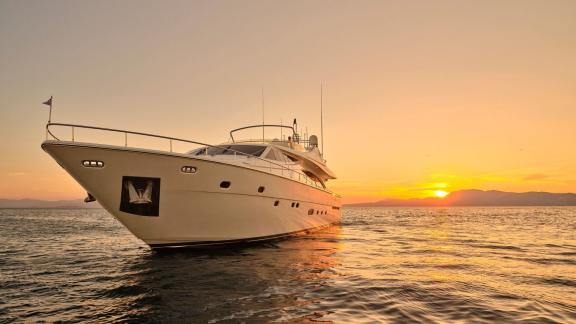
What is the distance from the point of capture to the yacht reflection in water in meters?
4.98

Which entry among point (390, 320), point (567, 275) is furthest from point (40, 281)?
point (567, 275)

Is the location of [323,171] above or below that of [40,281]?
above

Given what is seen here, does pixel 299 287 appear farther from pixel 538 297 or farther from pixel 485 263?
pixel 485 263

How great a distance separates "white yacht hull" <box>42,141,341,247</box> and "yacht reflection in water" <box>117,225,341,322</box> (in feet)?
2.23

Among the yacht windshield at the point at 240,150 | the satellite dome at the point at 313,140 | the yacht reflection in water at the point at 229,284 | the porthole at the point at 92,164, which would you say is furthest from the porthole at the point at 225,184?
the satellite dome at the point at 313,140

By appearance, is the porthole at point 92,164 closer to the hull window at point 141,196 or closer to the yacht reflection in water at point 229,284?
the hull window at point 141,196

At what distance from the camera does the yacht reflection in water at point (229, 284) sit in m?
4.98

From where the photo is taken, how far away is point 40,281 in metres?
7.15

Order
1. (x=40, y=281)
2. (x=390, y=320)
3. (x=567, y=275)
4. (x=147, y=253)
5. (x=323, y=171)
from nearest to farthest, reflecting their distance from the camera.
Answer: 1. (x=390, y=320)
2. (x=40, y=281)
3. (x=567, y=275)
4. (x=147, y=253)
5. (x=323, y=171)

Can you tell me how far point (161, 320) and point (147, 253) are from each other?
6.77m

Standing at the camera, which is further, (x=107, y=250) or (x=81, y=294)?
(x=107, y=250)

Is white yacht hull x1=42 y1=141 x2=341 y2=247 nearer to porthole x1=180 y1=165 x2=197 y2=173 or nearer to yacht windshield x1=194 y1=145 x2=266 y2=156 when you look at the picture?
porthole x1=180 y1=165 x2=197 y2=173

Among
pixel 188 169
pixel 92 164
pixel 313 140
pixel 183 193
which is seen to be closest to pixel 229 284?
pixel 183 193

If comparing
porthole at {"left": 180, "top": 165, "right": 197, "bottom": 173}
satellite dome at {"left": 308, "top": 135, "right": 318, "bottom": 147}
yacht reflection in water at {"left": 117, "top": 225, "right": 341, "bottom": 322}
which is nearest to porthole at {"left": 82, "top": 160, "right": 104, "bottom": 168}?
porthole at {"left": 180, "top": 165, "right": 197, "bottom": 173}
